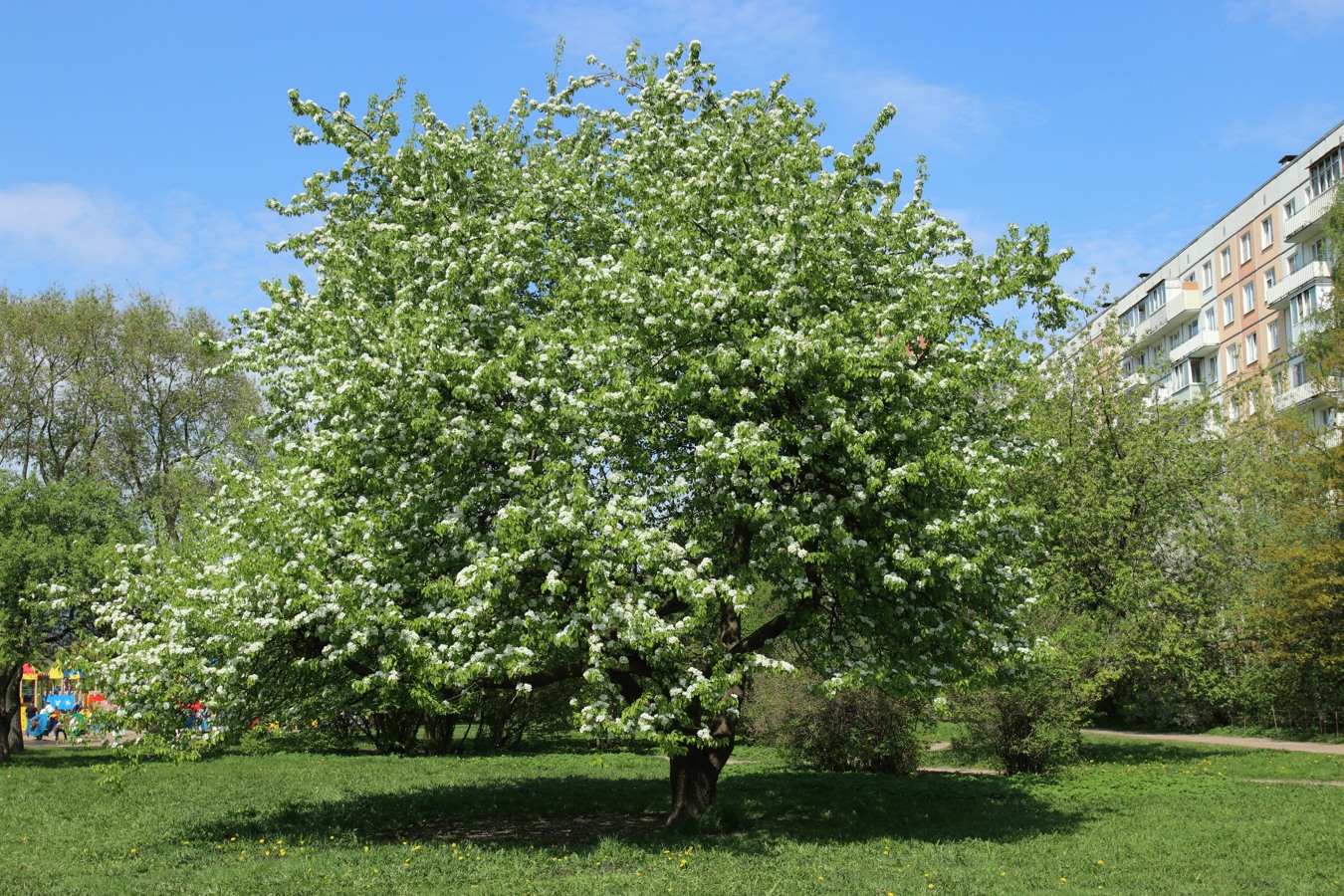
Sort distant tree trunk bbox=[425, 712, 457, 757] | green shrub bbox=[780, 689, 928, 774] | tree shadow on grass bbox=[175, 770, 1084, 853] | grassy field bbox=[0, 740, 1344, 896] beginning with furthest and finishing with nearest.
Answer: distant tree trunk bbox=[425, 712, 457, 757]
green shrub bbox=[780, 689, 928, 774]
tree shadow on grass bbox=[175, 770, 1084, 853]
grassy field bbox=[0, 740, 1344, 896]

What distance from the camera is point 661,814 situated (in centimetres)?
1731

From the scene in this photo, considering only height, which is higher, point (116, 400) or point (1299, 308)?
point (1299, 308)

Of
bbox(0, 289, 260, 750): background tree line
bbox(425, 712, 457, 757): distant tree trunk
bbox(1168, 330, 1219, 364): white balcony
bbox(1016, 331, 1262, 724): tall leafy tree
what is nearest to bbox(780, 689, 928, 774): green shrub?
bbox(1016, 331, 1262, 724): tall leafy tree

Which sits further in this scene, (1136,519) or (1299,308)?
(1299,308)

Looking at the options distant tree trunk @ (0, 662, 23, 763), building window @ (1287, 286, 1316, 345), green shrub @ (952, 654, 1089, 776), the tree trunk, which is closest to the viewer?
the tree trunk

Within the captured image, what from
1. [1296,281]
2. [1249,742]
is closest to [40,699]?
[1249,742]

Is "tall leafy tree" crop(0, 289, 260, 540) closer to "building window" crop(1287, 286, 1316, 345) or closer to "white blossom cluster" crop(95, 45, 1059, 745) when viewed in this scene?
"white blossom cluster" crop(95, 45, 1059, 745)

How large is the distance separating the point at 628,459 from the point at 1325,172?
157ft

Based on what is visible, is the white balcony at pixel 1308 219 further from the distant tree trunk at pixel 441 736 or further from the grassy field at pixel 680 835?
the distant tree trunk at pixel 441 736

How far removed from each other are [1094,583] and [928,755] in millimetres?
7544

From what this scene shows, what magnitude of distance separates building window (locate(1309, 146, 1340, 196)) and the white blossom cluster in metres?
41.1

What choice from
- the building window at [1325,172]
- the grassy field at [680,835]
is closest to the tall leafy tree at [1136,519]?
the grassy field at [680,835]

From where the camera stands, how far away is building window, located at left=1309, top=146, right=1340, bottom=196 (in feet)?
153

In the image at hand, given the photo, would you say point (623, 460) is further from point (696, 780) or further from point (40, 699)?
point (40, 699)
